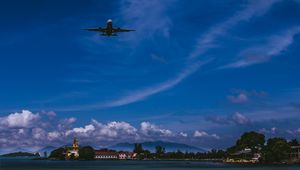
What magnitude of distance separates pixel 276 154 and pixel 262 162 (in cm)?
1410

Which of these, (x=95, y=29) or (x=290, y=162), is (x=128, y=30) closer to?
(x=95, y=29)

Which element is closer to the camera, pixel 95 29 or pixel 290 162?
pixel 95 29

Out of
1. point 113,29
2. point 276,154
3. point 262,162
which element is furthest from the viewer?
point 262,162

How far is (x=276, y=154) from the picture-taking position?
586ft

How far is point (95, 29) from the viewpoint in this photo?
6131 centimetres

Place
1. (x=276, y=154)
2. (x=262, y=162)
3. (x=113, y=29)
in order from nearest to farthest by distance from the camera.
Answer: (x=113, y=29) < (x=276, y=154) < (x=262, y=162)

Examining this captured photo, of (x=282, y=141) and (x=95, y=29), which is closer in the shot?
(x=95, y=29)

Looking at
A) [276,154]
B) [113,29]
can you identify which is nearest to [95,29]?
[113,29]

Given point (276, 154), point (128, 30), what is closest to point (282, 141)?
point (276, 154)

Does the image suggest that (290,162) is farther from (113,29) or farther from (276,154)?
(113,29)

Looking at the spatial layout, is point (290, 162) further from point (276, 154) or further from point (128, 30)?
point (128, 30)

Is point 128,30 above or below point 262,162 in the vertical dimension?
above

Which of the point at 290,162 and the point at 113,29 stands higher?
the point at 113,29

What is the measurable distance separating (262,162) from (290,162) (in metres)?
15.1
